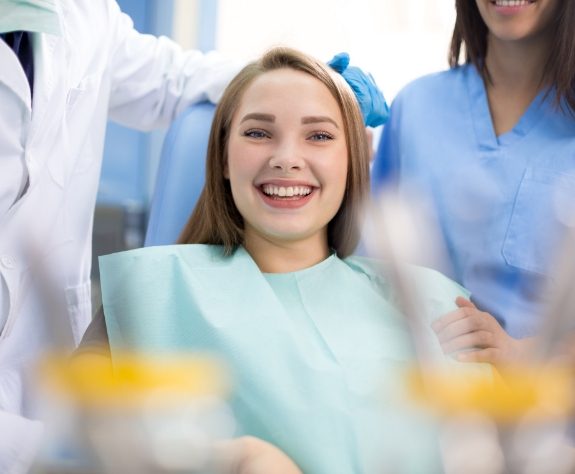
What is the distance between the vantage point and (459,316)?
1020 mm

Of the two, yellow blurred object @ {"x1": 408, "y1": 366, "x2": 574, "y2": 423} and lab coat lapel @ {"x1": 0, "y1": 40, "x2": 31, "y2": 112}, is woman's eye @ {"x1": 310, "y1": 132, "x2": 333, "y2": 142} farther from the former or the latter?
yellow blurred object @ {"x1": 408, "y1": 366, "x2": 574, "y2": 423}

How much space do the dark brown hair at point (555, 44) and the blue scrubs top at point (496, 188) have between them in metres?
0.02

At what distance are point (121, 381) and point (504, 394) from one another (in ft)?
0.66

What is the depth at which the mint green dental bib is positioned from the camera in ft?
2.89

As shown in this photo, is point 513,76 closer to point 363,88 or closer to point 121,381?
point 363,88

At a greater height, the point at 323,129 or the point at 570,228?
the point at 570,228

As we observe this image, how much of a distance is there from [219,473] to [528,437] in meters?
0.19

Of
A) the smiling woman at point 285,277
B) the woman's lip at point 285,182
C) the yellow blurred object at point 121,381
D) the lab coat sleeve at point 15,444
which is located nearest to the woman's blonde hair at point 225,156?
the smiling woman at point 285,277

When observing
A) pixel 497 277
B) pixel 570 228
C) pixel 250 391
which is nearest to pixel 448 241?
pixel 497 277

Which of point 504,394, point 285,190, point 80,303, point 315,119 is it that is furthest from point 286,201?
point 504,394

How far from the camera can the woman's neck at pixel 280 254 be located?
3.71 feet

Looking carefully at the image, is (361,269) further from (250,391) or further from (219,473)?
(219,473)

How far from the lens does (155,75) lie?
138 centimetres

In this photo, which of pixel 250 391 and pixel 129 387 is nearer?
pixel 129 387
